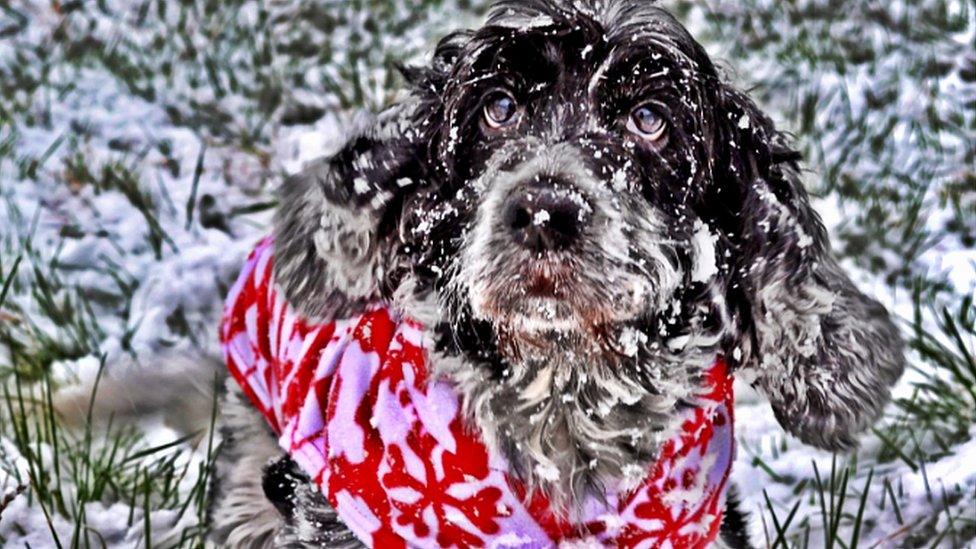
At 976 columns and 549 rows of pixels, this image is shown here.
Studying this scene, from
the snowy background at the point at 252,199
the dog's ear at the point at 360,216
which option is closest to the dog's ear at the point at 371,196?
the dog's ear at the point at 360,216

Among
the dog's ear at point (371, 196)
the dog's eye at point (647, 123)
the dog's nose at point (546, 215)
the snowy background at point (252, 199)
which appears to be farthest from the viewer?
the snowy background at point (252, 199)

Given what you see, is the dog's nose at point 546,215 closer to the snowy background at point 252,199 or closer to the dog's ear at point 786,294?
the dog's ear at point 786,294

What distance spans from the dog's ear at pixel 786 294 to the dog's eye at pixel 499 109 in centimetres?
41

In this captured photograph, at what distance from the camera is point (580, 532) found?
2469 mm

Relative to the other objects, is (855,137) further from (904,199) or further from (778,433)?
(778,433)

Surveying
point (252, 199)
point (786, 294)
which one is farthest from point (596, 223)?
point (252, 199)

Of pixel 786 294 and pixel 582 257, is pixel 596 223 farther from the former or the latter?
pixel 786 294

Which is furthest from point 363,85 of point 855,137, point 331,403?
point 331,403

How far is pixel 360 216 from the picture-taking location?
2.47 meters

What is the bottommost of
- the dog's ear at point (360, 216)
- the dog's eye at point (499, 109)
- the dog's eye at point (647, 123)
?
the dog's ear at point (360, 216)

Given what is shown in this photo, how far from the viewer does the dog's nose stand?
2.06 meters

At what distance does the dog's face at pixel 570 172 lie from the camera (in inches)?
83.6

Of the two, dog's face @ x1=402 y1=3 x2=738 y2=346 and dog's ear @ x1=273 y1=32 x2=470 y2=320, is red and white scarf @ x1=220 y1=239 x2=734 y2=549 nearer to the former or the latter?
dog's ear @ x1=273 y1=32 x2=470 y2=320

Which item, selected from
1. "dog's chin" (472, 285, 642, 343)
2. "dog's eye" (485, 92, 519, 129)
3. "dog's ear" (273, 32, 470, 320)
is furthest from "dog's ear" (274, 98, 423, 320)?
"dog's chin" (472, 285, 642, 343)
